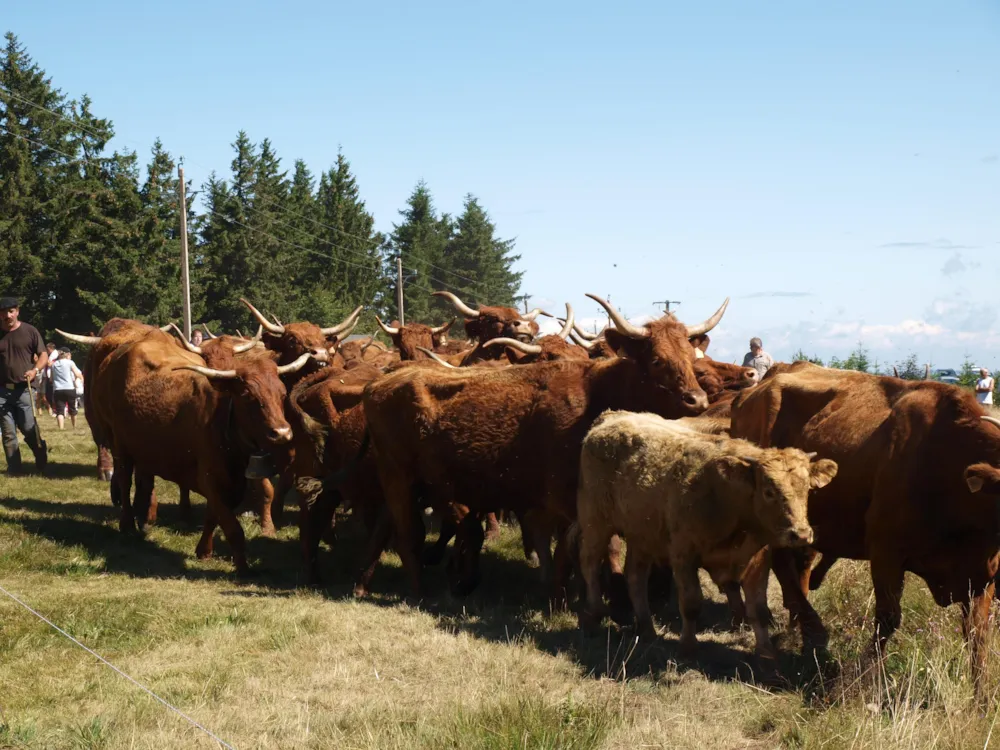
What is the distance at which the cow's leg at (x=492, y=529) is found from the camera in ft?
38.4

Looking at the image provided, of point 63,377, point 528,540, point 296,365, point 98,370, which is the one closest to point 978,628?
point 528,540

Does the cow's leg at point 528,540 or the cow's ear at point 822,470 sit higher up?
the cow's ear at point 822,470

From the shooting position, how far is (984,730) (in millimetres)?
5406

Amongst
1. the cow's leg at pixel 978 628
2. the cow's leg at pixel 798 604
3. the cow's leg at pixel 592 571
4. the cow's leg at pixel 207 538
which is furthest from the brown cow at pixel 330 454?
the cow's leg at pixel 978 628

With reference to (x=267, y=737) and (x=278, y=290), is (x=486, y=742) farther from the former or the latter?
(x=278, y=290)

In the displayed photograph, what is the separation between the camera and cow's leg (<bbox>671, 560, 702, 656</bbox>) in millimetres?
6617

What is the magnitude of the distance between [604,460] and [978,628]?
103 inches

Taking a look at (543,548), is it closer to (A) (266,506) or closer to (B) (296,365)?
(B) (296,365)

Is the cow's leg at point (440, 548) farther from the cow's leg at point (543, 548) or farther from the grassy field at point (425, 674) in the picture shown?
the cow's leg at point (543, 548)

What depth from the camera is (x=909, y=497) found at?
20.8 feet

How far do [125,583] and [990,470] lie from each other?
285 inches

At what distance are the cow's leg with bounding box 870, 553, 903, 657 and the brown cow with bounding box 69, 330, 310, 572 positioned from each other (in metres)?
5.48

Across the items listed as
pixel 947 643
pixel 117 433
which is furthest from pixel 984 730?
pixel 117 433

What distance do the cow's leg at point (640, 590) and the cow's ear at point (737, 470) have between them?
119 centimetres
